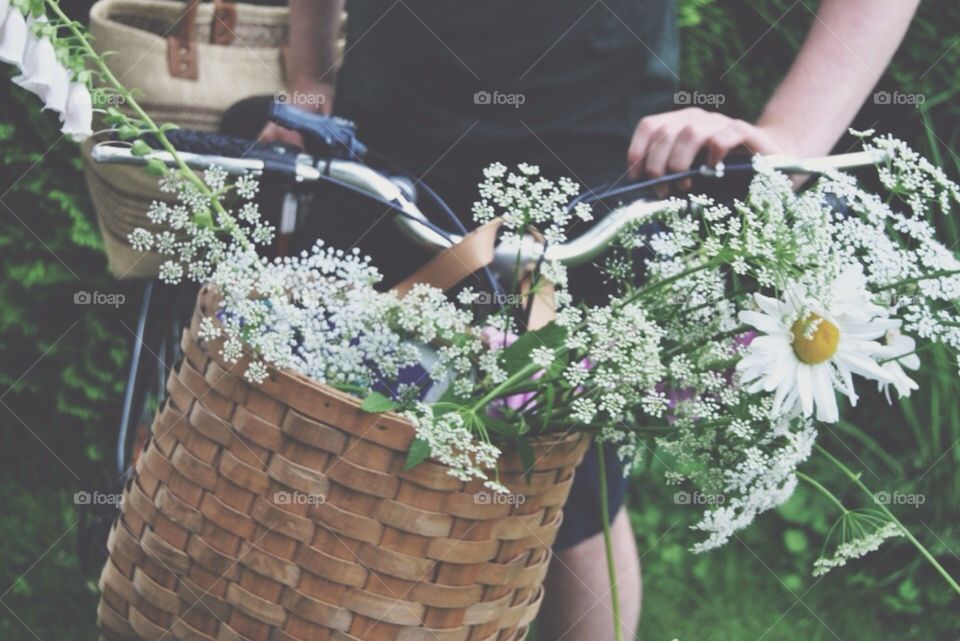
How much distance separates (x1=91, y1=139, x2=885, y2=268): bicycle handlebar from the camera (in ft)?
3.55

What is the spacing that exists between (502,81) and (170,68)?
23.9 inches

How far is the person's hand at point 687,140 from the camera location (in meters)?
1.28

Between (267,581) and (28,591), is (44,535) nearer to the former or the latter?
(28,591)

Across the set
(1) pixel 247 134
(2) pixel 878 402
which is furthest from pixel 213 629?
(2) pixel 878 402

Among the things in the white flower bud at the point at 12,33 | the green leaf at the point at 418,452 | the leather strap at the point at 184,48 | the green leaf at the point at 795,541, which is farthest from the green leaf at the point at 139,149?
the green leaf at the point at 795,541

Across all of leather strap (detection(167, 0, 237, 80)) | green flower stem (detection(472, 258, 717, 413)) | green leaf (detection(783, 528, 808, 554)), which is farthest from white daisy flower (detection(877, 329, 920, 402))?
green leaf (detection(783, 528, 808, 554))

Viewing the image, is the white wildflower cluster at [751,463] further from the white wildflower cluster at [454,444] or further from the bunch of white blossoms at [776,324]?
the white wildflower cluster at [454,444]

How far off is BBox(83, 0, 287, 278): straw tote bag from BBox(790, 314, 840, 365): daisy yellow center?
1016mm

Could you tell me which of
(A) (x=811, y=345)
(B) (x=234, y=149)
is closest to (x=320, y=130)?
(B) (x=234, y=149)

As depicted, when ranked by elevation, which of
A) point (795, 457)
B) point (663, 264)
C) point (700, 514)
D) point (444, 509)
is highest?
point (663, 264)

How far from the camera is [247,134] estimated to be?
159cm

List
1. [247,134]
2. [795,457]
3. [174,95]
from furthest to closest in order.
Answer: [174,95] < [247,134] < [795,457]

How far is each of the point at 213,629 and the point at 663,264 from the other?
1.72 feet

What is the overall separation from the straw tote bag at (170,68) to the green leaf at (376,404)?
806 millimetres
